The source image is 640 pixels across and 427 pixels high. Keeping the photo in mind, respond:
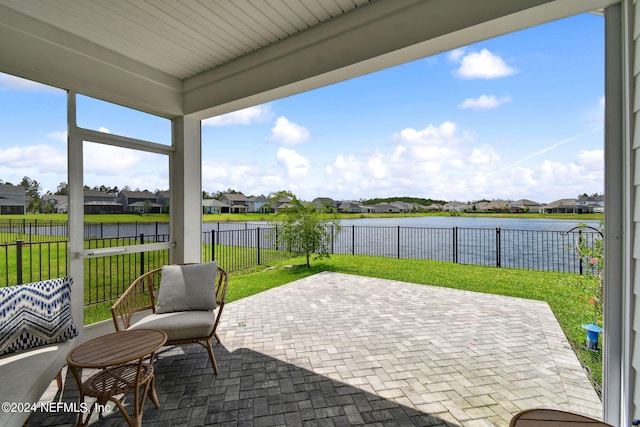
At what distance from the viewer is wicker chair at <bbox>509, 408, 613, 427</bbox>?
3.62 ft

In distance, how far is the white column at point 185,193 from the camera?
3.96 m

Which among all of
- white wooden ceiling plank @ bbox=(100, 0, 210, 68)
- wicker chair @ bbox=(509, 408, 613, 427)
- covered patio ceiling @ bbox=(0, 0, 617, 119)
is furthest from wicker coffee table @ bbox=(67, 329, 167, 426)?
white wooden ceiling plank @ bbox=(100, 0, 210, 68)

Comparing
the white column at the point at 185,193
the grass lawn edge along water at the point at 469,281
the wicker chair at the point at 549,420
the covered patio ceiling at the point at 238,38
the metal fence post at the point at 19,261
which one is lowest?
the grass lawn edge along water at the point at 469,281

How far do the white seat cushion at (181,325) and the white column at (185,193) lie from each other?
4.75ft

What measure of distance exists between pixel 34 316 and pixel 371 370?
2.68 meters

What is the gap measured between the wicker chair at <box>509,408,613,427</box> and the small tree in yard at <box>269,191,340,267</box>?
20.3 feet

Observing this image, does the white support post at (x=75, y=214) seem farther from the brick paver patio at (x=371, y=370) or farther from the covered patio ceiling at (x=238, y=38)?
the brick paver patio at (x=371, y=370)

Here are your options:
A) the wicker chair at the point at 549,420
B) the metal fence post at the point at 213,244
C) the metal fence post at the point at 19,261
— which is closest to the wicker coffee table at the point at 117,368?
the metal fence post at the point at 19,261

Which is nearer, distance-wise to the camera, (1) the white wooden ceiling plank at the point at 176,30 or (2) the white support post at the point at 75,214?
(1) the white wooden ceiling plank at the point at 176,30

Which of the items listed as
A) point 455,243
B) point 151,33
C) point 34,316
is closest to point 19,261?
point 34,316

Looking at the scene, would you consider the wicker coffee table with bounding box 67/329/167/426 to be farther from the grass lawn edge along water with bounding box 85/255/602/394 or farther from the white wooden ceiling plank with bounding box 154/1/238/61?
the white wooden ceiling plank with bounding box 154/1/238/61

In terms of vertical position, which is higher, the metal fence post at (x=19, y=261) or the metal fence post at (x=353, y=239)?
the metal fence post at (x=19, y=261)

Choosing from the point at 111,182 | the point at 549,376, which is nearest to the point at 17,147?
the point at 111,182

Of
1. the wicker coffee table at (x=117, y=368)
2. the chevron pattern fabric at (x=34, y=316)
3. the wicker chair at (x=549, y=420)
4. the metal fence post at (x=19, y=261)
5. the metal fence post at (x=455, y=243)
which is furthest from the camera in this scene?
the metal fence post at (x=455, y=243)
